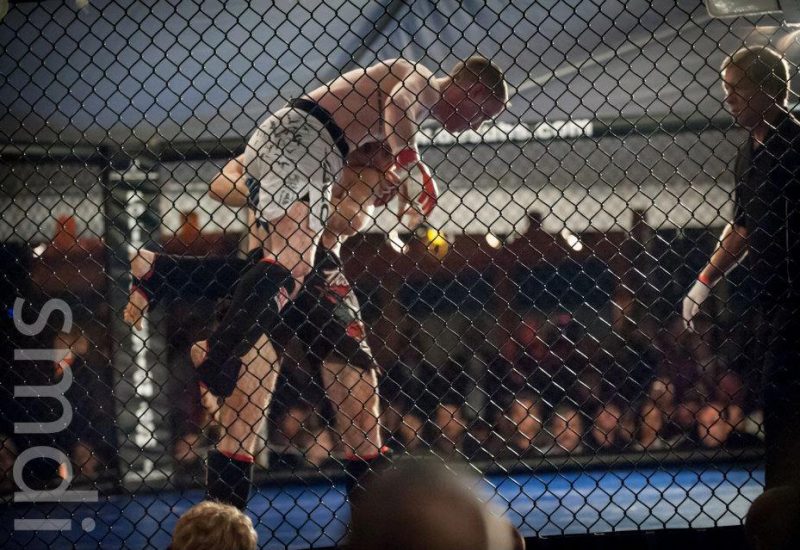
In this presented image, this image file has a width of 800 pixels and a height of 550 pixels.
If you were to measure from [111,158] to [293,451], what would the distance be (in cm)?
178

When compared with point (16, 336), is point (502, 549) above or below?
above

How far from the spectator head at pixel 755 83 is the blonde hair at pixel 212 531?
185 cm

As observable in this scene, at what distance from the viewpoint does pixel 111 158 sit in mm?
3848

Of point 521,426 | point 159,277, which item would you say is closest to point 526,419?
point 521,426

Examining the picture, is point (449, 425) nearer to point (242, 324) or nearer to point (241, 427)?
point (241, 427)

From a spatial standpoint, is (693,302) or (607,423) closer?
(693,302)

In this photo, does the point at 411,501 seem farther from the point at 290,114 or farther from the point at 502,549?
the point at 290,114

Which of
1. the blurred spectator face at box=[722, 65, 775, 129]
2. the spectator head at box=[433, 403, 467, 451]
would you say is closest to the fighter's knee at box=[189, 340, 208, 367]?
the blurred spectator face at box=[722, 65, 775, 129]

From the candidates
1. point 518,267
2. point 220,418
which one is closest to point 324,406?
point 518,267

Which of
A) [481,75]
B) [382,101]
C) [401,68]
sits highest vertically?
[481,75]

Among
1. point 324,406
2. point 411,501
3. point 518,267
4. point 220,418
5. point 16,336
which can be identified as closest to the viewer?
point 411,501

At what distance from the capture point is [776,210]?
2.29 metres

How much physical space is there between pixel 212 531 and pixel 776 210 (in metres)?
1.81

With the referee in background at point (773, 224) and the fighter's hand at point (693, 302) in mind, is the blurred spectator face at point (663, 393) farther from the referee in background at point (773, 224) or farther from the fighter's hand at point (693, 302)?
the referee in background at point (773, 224)
